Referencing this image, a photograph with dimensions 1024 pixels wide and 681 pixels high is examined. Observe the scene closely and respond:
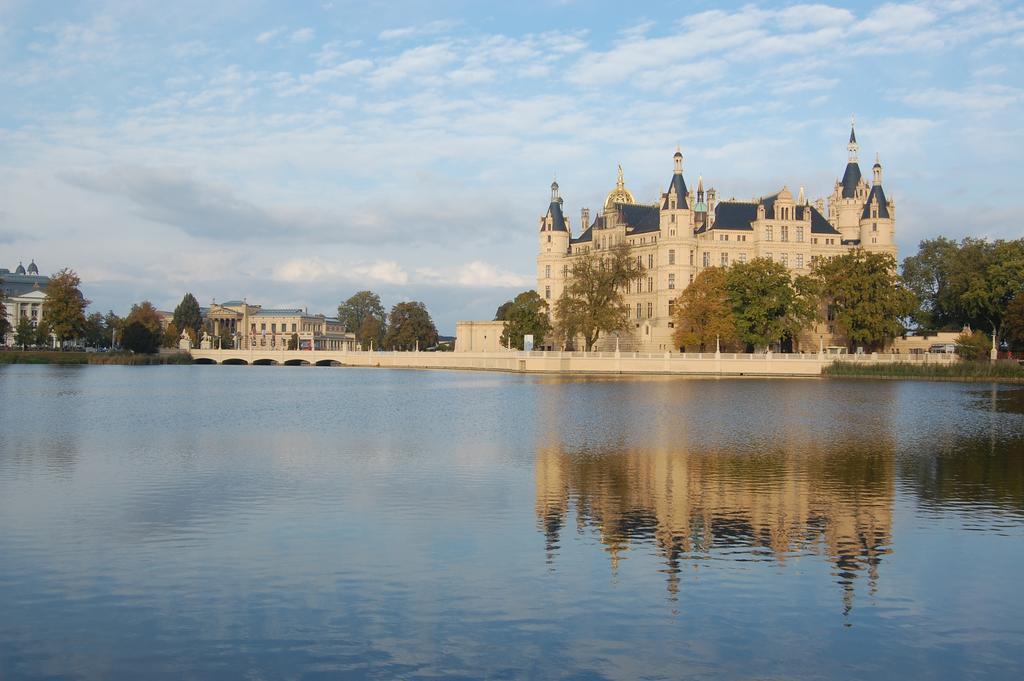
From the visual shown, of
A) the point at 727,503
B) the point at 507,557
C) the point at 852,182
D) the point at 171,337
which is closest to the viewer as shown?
the point at 507,557

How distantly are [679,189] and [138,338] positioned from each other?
67713 mm

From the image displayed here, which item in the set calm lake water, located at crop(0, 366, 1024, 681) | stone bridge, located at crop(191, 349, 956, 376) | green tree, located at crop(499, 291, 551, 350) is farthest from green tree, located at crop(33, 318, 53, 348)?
calm lake water, located at crop(0, 366, 1024, 681)

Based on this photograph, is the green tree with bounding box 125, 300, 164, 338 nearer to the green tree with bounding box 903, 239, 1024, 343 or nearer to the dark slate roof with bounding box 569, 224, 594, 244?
the dark slate roof with bounding box 569, 224, 594, 244

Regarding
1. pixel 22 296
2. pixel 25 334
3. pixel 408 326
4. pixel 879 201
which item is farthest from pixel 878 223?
pixel 22 296

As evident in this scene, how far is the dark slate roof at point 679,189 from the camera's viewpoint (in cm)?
11325

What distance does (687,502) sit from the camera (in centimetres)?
1994

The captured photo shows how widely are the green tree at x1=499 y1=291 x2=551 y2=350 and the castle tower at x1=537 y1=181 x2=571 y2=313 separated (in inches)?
506

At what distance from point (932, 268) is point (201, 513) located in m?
109

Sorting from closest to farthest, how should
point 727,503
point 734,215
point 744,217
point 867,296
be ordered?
point 727,503 → point 867,296 → point 744,217 → point 734,215

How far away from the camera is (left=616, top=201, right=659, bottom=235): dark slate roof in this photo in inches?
4702

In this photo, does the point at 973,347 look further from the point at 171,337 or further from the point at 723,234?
the point at 171,337

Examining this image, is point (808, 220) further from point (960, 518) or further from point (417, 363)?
point (960, 518)

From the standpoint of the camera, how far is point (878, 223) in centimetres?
11738

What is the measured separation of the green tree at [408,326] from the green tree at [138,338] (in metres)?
32.5
